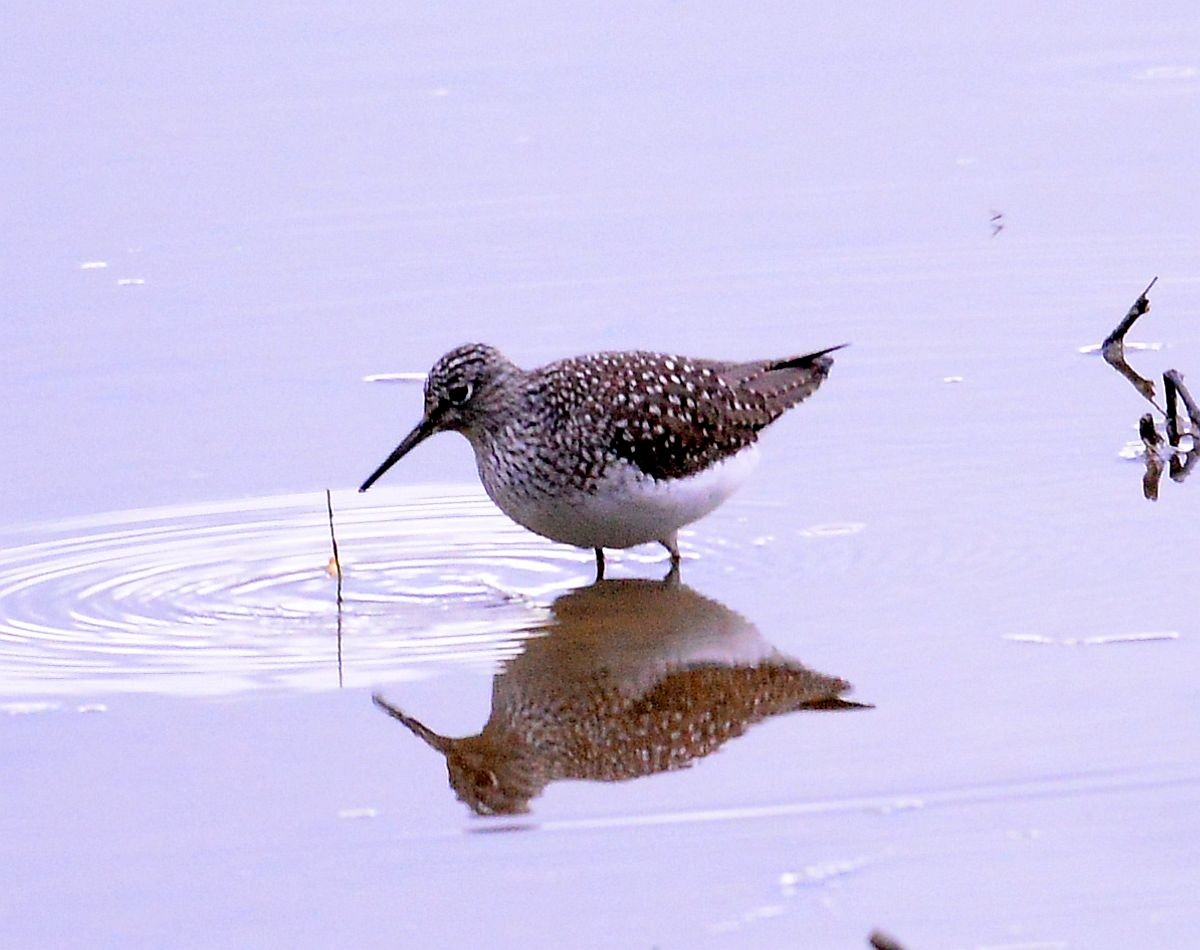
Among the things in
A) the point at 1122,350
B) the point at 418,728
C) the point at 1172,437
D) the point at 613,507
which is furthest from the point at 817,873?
the point at 1122,350

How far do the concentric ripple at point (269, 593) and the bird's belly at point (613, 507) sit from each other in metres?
0.20

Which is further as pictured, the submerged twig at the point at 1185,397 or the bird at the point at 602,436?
the submerged twig at the point at 1185,397

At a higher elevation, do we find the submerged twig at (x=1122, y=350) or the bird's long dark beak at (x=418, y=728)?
the submerged twig at (x=1122, y=350)

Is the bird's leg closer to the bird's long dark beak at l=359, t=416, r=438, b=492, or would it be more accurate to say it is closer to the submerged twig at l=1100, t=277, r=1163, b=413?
the bird's long dark beak at l=359, t=416, r=438, b=492

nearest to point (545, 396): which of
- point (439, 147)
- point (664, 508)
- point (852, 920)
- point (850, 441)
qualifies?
point (664, 508)

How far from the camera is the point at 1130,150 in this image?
36.8 ft

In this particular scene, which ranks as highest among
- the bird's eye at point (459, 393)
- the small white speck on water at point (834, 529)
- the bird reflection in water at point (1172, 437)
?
the bird's eye at point (459, 393)

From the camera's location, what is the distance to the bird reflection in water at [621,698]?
5957 mm

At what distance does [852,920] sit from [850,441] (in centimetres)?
372

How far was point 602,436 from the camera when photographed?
25.3 feet

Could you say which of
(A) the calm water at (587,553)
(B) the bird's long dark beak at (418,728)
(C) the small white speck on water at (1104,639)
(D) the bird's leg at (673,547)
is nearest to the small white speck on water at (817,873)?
(A) the calm water at (587,553)

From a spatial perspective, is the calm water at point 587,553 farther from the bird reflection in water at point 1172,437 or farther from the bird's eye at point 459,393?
the bird's eye at point 459,393

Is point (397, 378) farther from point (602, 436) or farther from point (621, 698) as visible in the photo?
point (621, 698)

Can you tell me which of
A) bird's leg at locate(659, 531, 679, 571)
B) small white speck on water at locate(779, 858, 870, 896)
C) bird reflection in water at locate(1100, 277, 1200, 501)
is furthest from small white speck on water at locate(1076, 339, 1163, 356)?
small white speck on water at locate(779, 858, 870, 896)
